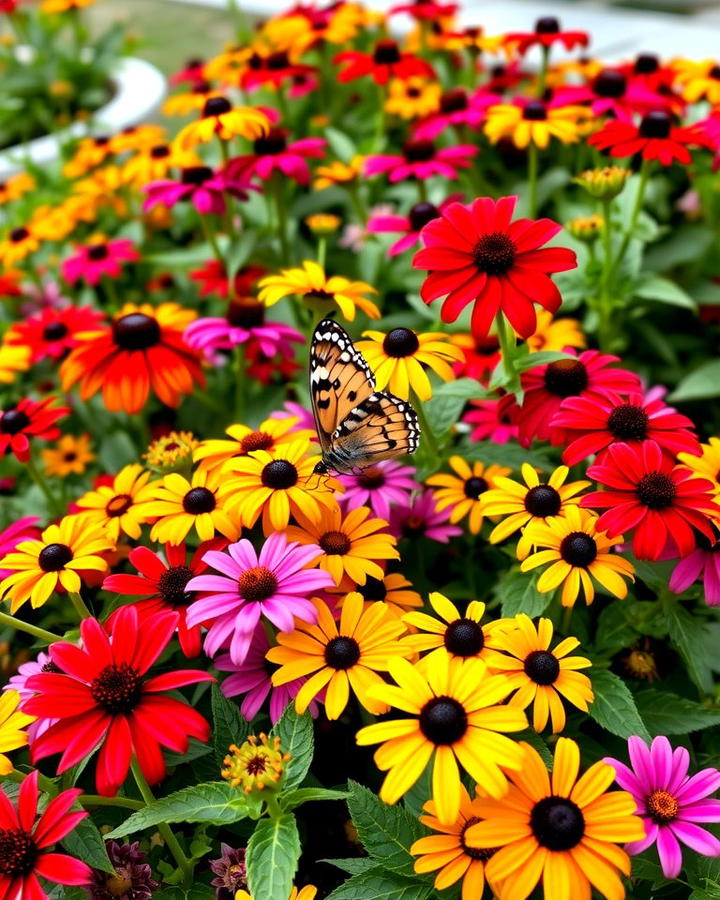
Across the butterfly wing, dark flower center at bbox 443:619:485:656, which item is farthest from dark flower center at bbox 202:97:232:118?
dark flower center at bbox 443:619:485:656

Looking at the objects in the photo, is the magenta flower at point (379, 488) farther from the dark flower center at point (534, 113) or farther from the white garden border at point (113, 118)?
the white garden border at point (113, 118)

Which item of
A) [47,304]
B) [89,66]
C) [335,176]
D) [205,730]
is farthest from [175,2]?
[205,730]

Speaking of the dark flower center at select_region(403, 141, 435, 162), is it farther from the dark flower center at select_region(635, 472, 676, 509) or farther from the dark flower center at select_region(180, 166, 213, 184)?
the dark flower center at select_region(635, 472, 676, 509)

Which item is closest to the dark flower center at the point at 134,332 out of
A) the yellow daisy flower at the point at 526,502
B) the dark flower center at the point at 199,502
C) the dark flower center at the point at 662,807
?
the dark flower center at the point at 199,502

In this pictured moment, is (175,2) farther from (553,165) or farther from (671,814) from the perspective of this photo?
(671,814)

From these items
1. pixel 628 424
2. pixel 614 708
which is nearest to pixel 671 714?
pixel 614 708

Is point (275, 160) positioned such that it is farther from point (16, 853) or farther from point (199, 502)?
point (16, 853)
